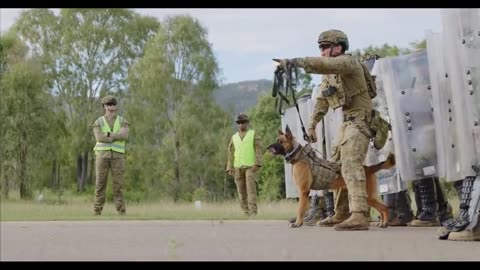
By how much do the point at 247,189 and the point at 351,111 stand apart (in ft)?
12.3

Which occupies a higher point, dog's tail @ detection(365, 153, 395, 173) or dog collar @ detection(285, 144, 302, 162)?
dog collar @ detection(285, 144, 302, 162)

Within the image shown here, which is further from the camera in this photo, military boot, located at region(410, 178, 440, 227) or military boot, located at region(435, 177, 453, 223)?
military boot, located at region(435, 177, 453, 223)

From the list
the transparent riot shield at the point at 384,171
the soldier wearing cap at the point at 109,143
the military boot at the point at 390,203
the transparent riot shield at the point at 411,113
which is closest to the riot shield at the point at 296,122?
the military boot at the point at 390,203

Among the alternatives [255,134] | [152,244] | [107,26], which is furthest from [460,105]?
[107,26]

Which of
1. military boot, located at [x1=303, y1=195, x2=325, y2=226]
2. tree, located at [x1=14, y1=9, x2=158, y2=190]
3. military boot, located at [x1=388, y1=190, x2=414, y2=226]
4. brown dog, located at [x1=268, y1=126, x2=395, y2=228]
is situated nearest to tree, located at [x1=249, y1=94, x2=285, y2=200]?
tree, located at [x1=14, y1=9, x2=158, y2=190]

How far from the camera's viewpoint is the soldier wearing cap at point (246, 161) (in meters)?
10.3

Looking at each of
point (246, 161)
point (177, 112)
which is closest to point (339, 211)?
point (246, 161)

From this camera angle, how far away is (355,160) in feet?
21.7

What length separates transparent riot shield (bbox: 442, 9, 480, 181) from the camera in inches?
216

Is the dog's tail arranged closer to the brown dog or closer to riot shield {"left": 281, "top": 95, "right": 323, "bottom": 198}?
the brown dog

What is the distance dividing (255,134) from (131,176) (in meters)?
31.9

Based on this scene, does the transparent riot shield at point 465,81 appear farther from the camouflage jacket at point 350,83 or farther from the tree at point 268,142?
the tree at point 268,142

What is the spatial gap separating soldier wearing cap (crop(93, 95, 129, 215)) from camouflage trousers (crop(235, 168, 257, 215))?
179 cm

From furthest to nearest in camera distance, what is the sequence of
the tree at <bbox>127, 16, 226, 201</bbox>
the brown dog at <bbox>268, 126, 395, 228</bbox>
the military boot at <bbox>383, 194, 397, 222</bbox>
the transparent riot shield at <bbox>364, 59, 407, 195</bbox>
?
the tree at <bbox>127, 16, 226, 201</bbox> < the military boot at <bbox>383, 194, 397, 222</bbox> < the transparent riot shield at <bbox>364, 59, 407, 195</bbox> < the brown dog at <bbox>268, 126, 395, 228</bbox>
